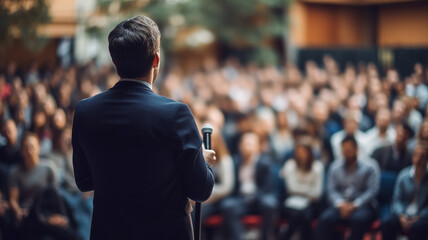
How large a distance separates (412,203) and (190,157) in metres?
3.48

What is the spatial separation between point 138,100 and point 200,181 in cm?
38

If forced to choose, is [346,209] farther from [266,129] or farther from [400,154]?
[266,129]

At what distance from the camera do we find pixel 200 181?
1.77m

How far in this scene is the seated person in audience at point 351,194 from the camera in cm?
470

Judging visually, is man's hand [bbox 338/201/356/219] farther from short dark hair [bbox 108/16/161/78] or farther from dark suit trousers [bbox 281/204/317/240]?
short dark hair [bbox 108/16/161/78]

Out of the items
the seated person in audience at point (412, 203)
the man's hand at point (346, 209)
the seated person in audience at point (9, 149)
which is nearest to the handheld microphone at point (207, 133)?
the seated person in audience at point (412, 203)

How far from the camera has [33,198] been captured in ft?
15.9

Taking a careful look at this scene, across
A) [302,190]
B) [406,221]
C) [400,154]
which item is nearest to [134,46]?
[406,221]

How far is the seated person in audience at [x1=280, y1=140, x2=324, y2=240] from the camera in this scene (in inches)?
200

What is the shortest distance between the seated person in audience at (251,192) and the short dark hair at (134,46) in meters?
3.50

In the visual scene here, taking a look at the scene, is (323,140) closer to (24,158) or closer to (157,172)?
(24,158)

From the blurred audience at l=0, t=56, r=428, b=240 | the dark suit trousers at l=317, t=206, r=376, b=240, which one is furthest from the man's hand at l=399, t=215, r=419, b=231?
the blurred audience at l=0, t=56, r=428, b=240

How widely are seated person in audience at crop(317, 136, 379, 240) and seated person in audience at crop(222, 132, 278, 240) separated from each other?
1.89ft

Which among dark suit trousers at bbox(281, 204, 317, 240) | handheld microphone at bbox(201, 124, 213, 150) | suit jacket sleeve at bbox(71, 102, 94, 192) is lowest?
dark suit trousers at bbox(281, 204, 317, 240)
